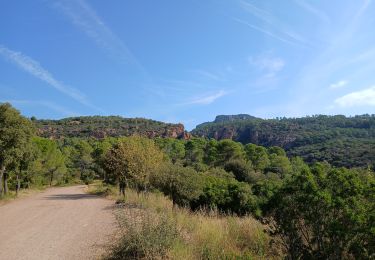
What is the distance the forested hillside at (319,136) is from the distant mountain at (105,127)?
1103 inches

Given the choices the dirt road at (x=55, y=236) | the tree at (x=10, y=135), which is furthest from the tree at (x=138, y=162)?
the tree at (x=10, y=135)

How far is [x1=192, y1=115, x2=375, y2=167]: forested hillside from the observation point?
72500mm

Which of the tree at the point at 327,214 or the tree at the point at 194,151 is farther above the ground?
the tree at the point at 194,151

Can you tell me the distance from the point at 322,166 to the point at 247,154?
62.2 m

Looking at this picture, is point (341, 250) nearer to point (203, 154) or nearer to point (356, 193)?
point (356, 193)

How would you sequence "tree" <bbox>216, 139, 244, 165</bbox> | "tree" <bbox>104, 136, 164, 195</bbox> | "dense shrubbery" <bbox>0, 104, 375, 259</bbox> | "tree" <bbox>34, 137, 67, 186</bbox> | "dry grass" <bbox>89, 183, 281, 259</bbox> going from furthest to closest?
"tree" <bbox>216, 139, 244, 165</bbox> < "tree" <bbox>34, 137, 67, 186</bbox> < "tree" <bbox>104, 136, 164, 195</bbox> < "dry grass" <bbox>89, 183, 281, 259</bbox> < "dense shrubbery" <bbox>0, 104, 375, 259</bbox>

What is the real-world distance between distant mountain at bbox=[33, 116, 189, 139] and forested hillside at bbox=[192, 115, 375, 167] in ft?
91.9

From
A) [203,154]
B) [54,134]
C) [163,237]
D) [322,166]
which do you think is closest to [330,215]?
[322,166]

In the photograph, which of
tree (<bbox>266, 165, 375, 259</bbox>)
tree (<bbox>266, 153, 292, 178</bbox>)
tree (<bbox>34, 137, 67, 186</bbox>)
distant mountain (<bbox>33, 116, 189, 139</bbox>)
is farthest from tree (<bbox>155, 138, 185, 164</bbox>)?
tree (<bbox>266, 165, 375, 259</bbox>)

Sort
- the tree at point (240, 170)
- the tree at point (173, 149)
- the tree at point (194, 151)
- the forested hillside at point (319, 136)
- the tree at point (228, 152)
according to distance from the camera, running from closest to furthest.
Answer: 1. the tree at point (240, 170)
2. the tree at point (228, 152)
3. the forested hillside at point (319, 136)
4. the tree at point (194, 151)
5. the tree at point (173, 149)

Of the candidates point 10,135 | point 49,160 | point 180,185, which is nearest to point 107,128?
point 49,160

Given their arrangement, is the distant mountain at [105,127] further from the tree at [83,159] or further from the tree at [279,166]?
the tree at [279,166]

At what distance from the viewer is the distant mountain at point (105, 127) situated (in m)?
126

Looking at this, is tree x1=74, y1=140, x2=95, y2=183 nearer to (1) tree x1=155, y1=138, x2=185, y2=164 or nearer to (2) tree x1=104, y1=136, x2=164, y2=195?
(1) tree x1=155, y1=138, x2=185, y2=164
